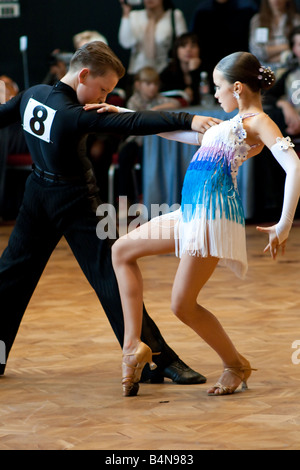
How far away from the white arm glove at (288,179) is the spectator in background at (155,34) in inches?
191

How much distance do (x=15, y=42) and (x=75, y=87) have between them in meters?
6.17

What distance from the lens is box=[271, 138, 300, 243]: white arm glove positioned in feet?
7.43

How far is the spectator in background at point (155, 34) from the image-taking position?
708cm

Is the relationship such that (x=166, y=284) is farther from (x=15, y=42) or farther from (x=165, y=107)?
(x=15, y=42)

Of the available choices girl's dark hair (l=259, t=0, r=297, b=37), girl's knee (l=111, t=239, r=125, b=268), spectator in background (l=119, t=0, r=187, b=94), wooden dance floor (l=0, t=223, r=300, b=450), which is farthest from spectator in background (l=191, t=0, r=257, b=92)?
girl's knee (l=111, t=239, r=125, b=268)

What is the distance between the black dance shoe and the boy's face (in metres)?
0.93

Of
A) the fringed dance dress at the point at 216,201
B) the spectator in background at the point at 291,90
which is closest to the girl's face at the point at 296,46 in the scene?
the spectator in background at the point at 291,90

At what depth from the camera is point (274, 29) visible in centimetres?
659

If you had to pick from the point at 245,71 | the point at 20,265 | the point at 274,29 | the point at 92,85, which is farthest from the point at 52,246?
the point at 274,29

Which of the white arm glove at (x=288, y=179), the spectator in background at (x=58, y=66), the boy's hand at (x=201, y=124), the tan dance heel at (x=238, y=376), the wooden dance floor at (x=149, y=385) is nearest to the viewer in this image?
the wooden dance floor at (x=149, y=385)

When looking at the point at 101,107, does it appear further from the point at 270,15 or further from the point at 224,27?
the point at 224,27

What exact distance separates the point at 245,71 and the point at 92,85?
506 millimetres

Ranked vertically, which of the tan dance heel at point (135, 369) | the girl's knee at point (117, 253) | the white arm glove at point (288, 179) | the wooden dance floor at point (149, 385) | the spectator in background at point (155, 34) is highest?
the spectator in background at point (155, 34)

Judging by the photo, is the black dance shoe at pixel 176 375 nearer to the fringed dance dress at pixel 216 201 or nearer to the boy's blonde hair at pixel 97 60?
the fringed dance dress at pixel 216 201
